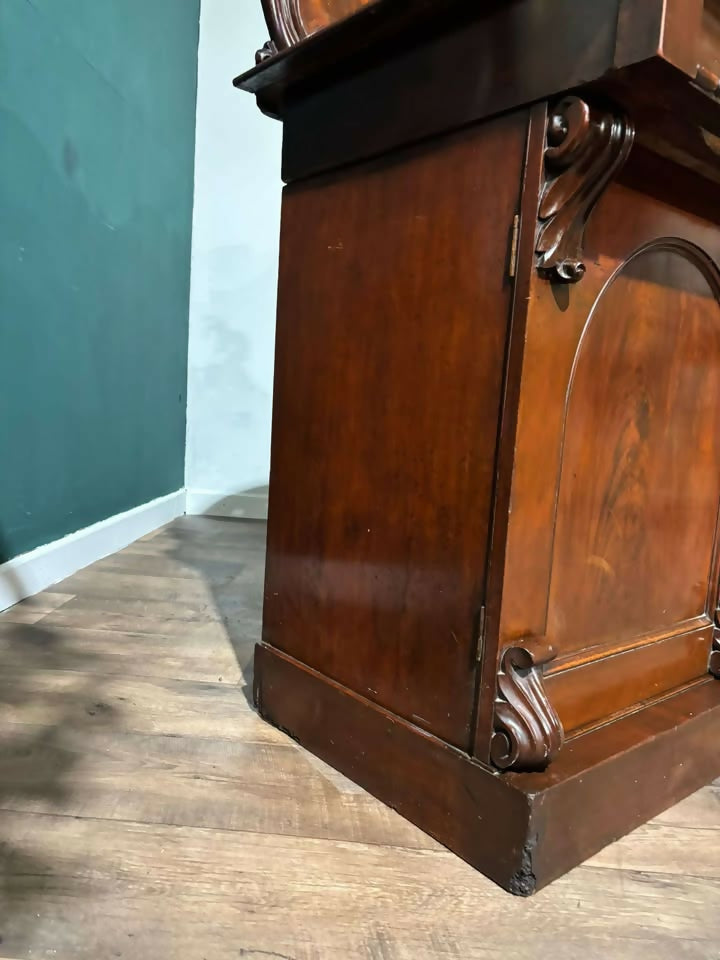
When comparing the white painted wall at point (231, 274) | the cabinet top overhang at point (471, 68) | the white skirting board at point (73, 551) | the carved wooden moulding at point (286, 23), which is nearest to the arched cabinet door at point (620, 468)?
the cabinet top overhang at point (471, 68)

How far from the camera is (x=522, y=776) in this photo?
69cm

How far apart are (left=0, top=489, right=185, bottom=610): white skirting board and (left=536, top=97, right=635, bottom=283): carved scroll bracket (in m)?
1.35

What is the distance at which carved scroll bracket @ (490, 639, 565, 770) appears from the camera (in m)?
0.68

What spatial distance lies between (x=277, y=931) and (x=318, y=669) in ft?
1.19

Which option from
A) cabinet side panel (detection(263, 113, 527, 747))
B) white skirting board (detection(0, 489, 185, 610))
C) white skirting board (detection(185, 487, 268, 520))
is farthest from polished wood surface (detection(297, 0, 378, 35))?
white skirting board (detection(185, 487, 268, 520))

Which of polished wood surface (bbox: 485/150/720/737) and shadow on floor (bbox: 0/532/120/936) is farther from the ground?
polished wood surface (bbox: 485/150/720/737)

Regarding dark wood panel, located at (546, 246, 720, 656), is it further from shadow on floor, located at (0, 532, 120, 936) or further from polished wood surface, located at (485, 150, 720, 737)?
shadow on floor, located at (0, 532, 120, 936)

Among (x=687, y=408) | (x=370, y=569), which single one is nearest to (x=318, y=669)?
(x=370, y=569)

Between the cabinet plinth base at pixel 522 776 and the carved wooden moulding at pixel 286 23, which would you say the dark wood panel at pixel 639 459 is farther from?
the carved wooden moulding at pixel 286 23

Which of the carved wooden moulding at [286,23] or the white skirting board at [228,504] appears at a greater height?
the carved wooden moulding at [286,23]

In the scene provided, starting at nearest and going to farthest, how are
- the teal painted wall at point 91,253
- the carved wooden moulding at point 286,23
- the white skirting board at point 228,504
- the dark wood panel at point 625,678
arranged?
the dark wood panel at point 625,678 < the carved wooden moulding at point 286,23 < the teal painted wall at point 91,253 < the white skirting board at point 228,504

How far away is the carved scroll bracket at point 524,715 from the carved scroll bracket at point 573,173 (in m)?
0.38

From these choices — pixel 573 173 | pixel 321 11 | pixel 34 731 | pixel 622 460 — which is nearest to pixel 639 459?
pixel 622 460

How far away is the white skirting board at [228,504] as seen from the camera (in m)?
2.84
